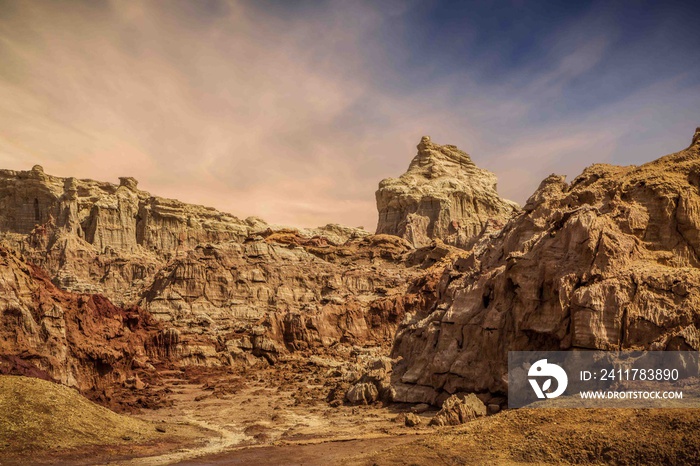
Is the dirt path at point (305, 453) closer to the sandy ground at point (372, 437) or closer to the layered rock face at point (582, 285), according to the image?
the sandy ground at point (372, 437)

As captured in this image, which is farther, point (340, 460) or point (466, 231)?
point (466, 231)

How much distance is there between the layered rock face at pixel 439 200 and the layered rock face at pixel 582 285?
6201 centimetres

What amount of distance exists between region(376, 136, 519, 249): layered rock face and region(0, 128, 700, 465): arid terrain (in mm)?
38851

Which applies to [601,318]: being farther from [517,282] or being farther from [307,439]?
[307,439]

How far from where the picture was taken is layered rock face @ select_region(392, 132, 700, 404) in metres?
18.7

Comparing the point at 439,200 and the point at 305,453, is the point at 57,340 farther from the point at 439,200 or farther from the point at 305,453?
the point at 439,200

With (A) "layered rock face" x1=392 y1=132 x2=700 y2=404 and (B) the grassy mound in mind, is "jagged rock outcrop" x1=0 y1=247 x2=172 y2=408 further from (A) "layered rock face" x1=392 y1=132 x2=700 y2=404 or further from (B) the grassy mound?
(A) "layered rock face" x1=392 y1=132 x2=700 y2=404

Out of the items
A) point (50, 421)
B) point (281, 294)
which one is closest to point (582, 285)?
point (50, 421)

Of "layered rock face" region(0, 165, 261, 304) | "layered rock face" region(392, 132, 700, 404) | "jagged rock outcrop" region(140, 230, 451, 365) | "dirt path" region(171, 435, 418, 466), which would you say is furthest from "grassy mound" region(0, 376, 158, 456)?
"layered rock face" region(0, 165, 261, 304)

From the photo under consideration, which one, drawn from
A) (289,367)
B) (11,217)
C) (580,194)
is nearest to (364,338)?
(289,367)

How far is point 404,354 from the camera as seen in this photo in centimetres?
3294

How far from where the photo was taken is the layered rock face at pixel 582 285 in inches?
737

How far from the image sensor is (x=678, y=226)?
2156cm

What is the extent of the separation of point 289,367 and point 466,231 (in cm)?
5705
